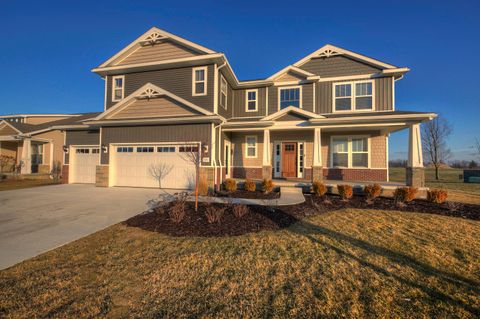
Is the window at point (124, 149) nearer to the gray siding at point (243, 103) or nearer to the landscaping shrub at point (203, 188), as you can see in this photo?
the landscaping shrub at point (203, 188)

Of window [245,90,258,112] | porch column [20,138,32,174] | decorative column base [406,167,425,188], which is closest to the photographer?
decorative column base [406,167,425,188]

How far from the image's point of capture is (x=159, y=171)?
11.3 m

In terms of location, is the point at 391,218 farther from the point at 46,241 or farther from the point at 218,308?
the point at 46,241

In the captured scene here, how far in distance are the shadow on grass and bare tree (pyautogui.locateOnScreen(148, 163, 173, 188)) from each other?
309 inches

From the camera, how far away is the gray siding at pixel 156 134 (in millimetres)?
10539

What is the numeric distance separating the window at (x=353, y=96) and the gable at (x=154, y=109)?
8280 millimetres

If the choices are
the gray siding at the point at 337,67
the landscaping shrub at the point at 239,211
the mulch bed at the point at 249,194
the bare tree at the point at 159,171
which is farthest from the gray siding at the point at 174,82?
the landscaping shrub at the point at 239,211

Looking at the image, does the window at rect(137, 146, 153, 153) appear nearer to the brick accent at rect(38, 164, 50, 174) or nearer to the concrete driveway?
the concrete driveway

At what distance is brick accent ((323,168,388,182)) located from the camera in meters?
11.9

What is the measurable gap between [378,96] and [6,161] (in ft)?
97.9

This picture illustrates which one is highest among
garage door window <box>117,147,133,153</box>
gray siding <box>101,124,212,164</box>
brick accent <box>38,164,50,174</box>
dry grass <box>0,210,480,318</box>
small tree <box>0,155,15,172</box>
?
gray siding <box>101,124,212,164</box>

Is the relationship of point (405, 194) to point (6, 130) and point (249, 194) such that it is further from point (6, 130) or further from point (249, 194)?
point (6, 130)

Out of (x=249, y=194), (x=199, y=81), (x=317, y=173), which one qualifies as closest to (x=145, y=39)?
(x=199, y=81)

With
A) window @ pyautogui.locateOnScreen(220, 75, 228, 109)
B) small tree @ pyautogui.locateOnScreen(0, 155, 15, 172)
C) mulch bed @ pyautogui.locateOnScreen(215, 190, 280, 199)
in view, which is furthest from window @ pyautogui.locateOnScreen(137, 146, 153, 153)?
small tree @ pyautogui.locateOnScreen(0, 155, 15, 172)
